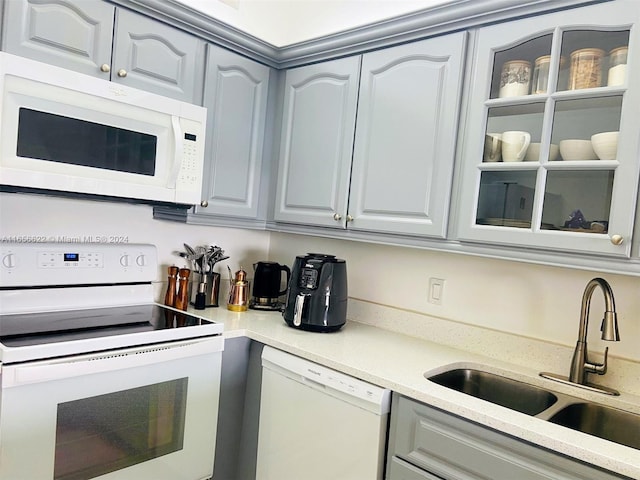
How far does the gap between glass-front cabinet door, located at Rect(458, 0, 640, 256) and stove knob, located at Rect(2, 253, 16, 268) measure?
5.16 feet

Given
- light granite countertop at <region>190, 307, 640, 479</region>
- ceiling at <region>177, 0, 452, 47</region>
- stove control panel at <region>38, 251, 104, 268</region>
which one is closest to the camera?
light granite countertop at <region>190, 307, 640, 479</region>

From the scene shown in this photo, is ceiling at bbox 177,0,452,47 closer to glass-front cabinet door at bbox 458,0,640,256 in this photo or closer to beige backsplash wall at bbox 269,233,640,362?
glass-front cabinet door at bbox 458,0,640,256

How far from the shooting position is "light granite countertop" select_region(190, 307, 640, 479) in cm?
112

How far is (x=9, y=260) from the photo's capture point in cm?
170

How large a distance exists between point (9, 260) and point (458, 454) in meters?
1.61

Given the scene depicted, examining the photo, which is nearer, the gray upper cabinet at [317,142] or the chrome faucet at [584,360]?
the chrome faucet at [584,360]

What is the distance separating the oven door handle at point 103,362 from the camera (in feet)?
4.38

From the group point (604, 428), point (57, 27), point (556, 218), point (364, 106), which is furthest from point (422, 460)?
point (57, 27)

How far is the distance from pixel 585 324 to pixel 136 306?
1.69 metres

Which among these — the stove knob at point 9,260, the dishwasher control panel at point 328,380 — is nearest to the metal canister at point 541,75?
the dishwasher control panel at point 328,380

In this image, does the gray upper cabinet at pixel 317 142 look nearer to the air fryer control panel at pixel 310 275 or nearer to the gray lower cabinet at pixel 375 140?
the gray lower cabinet at pixel 375 140

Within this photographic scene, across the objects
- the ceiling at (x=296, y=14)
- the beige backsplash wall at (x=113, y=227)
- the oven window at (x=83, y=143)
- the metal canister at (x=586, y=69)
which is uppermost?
the ceiling at (x=296, y=14)

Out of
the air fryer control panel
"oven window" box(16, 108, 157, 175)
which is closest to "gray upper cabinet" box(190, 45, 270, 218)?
"oven window" box(16, 108, 157, 175)

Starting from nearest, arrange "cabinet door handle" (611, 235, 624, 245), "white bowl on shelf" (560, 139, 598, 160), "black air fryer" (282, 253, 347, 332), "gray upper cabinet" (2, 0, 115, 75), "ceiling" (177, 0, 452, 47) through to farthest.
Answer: "cabinet door handle" (611, 235, 624, 245) < "white bowl on shelf" (560, 139, 598, 160) < "gray upper cabinet" (2, 0, 115, 75) < "black air fryer" (282, 253, 347, 332) < "ceiling" (177, 0, 452, 47)
